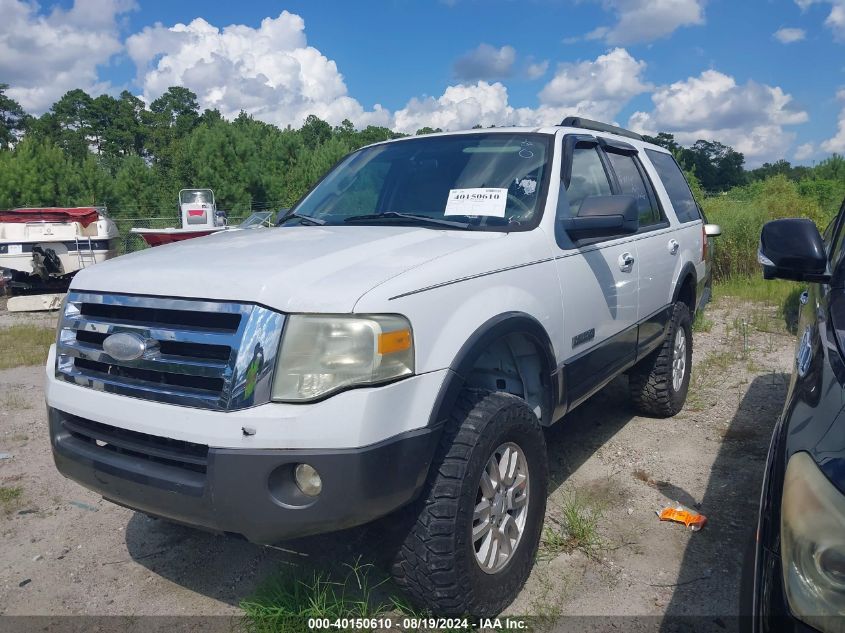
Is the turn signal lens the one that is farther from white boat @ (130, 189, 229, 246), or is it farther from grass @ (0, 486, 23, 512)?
white boat @ (130, 189, 229, 246)

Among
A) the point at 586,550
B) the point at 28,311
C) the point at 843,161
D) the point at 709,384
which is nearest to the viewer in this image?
the point at 586,550

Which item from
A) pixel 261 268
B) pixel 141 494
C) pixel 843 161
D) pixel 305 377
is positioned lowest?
pixel 141 494

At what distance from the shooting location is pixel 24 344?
24.9 ft

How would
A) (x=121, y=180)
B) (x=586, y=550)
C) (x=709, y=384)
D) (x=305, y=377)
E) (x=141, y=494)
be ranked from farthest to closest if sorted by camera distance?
(x=121, y=180) < (x=709, y=384) < (x=586, y=550) < (x=141, y=494) < (x=305, y=377)

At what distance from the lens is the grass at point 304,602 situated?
7.97 feet

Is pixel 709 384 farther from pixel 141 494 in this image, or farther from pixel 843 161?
pixel 843 161

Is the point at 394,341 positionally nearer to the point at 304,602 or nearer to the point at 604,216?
the point at 304,602

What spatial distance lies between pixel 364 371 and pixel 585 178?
7.07 feet

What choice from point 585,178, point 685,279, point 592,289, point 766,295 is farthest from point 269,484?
point 766,295

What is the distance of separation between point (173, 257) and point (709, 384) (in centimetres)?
466

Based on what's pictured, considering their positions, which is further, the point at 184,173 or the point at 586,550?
the point at 184,173

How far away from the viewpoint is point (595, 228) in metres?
3.09

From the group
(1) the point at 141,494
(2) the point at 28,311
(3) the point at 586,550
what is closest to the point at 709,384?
(3) the point at 586,550

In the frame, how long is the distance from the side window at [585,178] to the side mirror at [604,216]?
0.15 m
